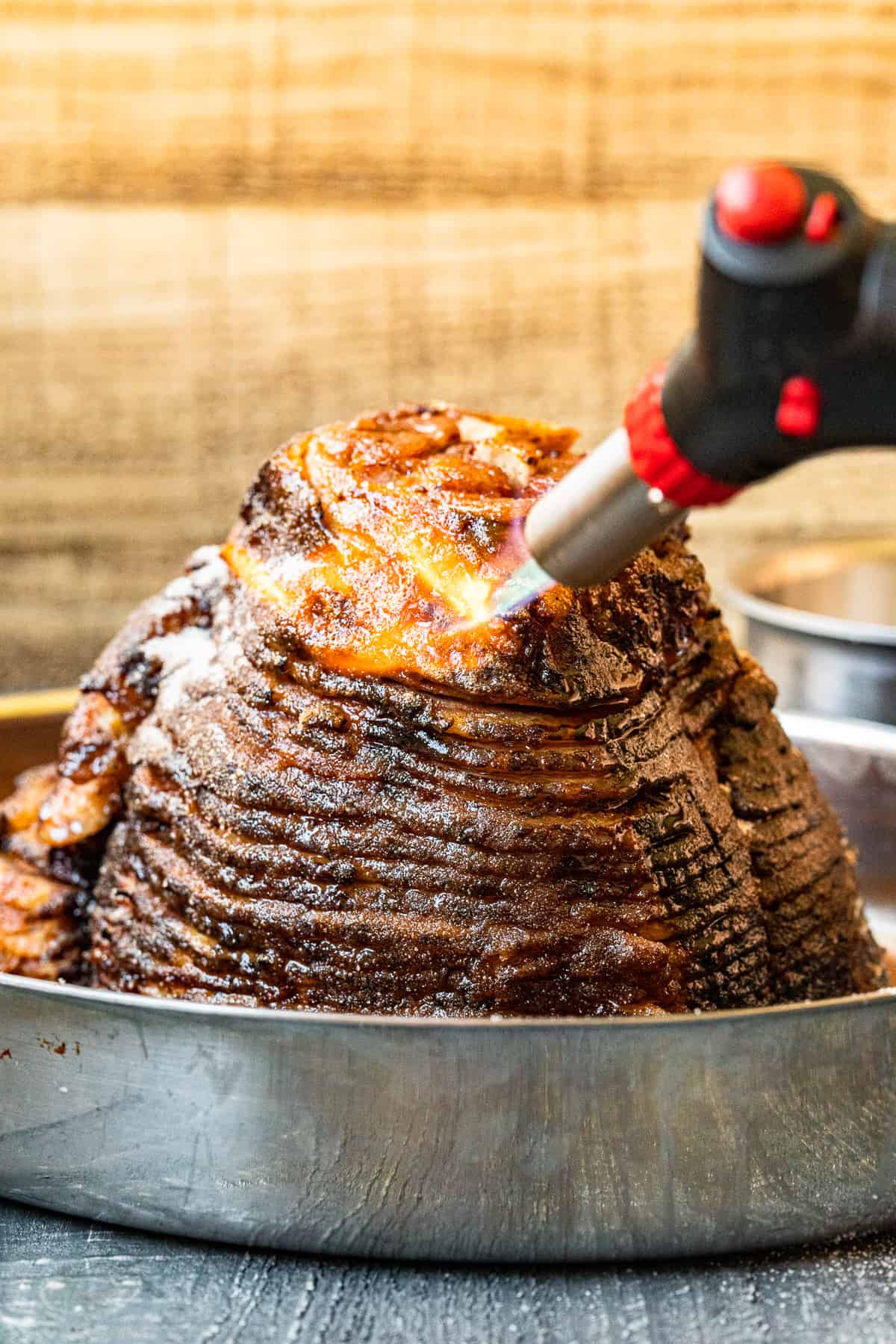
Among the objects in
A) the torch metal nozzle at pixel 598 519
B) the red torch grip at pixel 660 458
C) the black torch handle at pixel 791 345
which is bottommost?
the torch metal nozzle at pixel 598 519

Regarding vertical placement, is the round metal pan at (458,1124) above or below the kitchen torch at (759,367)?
below

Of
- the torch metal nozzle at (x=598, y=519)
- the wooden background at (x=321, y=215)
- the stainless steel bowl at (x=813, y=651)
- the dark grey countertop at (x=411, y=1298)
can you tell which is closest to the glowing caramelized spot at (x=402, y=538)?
the torch metal nozzle at (x=598, y=519)

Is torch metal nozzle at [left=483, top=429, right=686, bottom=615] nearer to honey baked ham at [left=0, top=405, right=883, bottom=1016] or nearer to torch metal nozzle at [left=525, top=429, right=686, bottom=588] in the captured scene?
torch metal nozzle at [left=525, top=429, right=686, bottom=588]

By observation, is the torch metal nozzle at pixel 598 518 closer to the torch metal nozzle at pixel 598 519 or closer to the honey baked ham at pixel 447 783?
the torch metal nozzle at pixel 598 519

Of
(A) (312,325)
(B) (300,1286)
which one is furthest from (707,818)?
→ (A) (312,325)

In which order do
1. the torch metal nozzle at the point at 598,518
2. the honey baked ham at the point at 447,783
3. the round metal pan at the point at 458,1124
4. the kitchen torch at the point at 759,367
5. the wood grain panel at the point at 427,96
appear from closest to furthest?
the kitchen torch at the point at 759,367 < the torch metal nozzle at the point at 598,518 < the round metal pan at the point at 458,1124 < the honey baked ham at the point at 447,783 < the wood grain panel at the point at 427,96

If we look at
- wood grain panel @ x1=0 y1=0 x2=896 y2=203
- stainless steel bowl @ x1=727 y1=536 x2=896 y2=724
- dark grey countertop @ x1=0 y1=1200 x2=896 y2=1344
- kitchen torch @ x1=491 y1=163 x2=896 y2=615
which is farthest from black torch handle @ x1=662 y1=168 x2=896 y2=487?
wood grain panel @ x1=0 y1=0 x2=896 y2=203

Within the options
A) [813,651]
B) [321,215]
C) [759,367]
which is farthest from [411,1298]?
[321,215]
